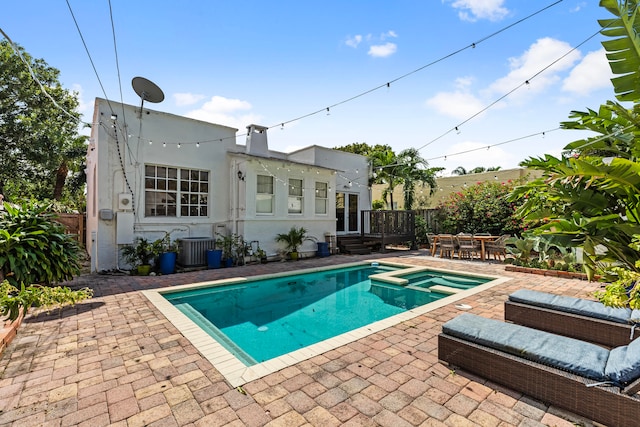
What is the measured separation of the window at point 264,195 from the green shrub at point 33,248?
20.0ft

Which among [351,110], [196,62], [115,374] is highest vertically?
[196,62]

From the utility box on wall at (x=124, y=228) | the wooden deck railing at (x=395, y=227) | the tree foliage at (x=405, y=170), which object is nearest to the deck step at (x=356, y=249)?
the wooden deck railing at (x=395, y=227)

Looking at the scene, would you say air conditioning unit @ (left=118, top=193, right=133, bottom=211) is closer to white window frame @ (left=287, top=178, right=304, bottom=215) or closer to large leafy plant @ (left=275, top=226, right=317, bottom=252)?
large leafy plant @ (left=275, top=226, right=317, bottom=252)

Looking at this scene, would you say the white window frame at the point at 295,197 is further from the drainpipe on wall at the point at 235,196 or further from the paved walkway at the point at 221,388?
the paved walkway at the point at 221,388

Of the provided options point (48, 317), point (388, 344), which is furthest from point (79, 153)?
point (388, 344)

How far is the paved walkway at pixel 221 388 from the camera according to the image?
2510mm

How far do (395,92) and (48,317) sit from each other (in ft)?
28.3

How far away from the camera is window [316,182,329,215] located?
1402cm

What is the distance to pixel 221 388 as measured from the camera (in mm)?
2961

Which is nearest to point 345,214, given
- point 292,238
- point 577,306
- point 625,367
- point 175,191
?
point 292,238

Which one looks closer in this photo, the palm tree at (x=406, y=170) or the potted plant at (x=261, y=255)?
the potted plant at (x=261, y=255)

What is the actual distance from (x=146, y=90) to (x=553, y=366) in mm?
11444

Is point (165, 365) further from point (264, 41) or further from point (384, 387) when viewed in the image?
point (264, 41)

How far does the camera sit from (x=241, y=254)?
35.6 feet
